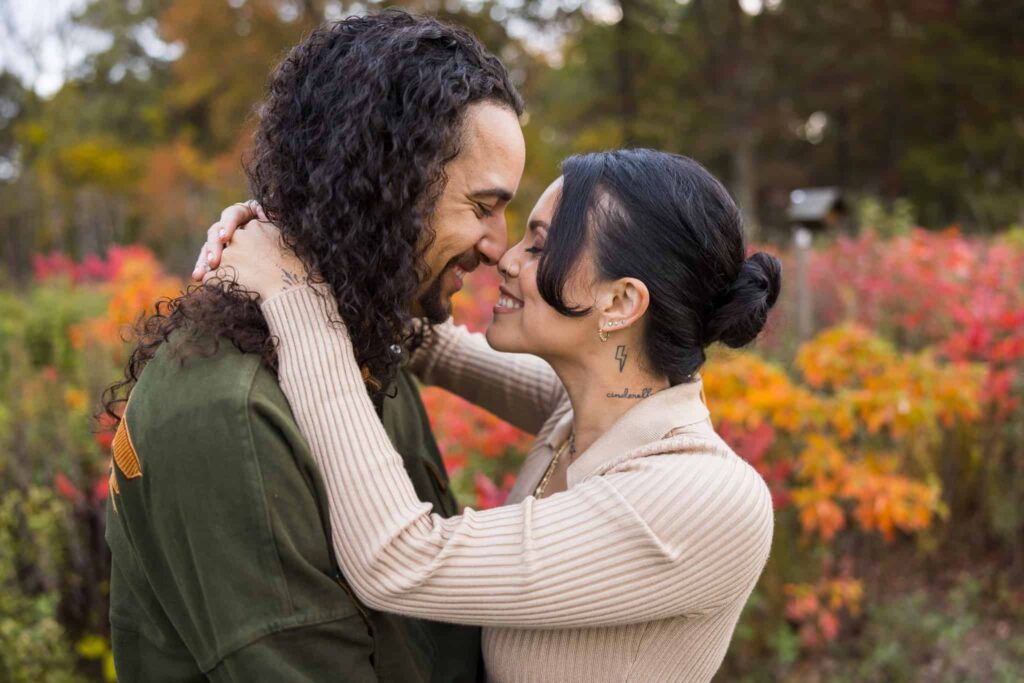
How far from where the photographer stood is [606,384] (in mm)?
1855

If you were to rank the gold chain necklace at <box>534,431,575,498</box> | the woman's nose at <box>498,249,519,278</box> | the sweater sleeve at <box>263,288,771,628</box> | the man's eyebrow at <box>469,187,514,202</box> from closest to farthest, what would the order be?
the sweater sleeve at <box>263,288,771,628</box>, the man's eyebrow at <box>469,187,514,202</box>, the woman's nose at <box>498,249,519,278</box>, the gold chain necklace at <box>534,431,575,498</box>

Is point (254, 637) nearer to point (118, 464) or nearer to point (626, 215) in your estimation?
point (118, 464)

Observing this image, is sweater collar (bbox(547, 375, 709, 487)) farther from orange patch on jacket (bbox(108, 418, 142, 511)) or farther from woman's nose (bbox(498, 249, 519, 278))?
orange patch on jacket (bbox(108, 418, 142, 511))

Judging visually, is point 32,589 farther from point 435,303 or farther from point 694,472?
point 694,472

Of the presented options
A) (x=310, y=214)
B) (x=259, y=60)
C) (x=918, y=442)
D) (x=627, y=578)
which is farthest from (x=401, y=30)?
(x=259, y=60)

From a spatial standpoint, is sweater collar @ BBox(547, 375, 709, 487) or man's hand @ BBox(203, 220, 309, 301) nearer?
man's hand @ BBox(203, 220, 309, 301)

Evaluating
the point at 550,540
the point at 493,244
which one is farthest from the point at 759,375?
the point at 550,540

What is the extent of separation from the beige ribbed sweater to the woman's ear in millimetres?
273

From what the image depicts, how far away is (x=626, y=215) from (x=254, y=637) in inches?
39.7

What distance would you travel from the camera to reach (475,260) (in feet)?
5.94

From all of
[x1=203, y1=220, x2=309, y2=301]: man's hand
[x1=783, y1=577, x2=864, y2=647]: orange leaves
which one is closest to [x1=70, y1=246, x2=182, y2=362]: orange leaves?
[x1=203, y1=220, x2=309, y2=301]: man's hand

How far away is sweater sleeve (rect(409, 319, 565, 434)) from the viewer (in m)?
2.32

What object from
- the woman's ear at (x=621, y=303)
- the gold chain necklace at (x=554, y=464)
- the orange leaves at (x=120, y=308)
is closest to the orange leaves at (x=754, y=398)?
the gold chain necklace at (x=554, y=464)

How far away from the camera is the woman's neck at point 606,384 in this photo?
1.83 meters
